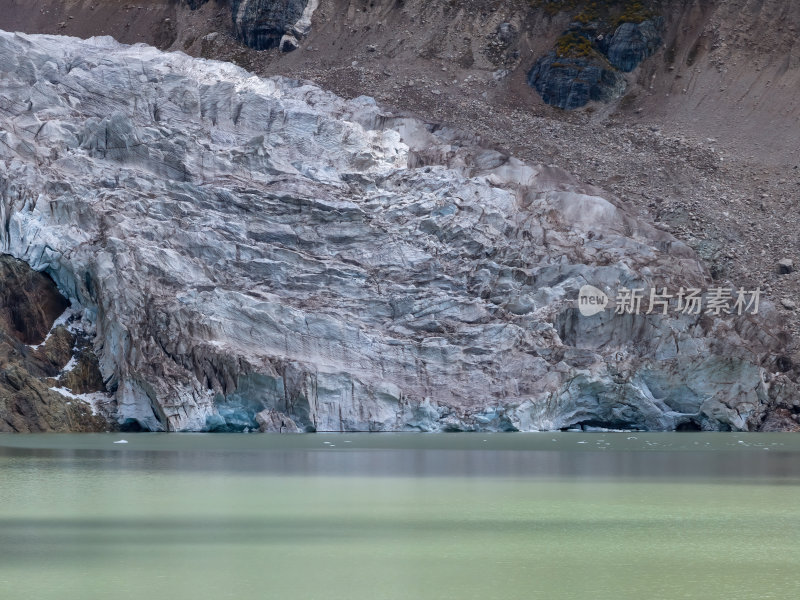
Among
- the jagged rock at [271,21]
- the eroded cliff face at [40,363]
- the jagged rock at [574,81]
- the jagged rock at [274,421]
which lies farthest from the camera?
the jagged rock at [271,21]

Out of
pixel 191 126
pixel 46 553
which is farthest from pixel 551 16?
pixel 46 553

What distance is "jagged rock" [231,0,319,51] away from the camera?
178ft

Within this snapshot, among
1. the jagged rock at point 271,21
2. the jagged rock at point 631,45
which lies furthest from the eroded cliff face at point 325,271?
the jagged rock at point 631,45

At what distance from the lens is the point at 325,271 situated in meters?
35.0

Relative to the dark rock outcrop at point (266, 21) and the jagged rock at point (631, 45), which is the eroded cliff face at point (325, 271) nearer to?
the dark rock outcrop at point (266, 21)

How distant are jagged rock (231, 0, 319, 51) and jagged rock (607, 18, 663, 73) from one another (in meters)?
13.3

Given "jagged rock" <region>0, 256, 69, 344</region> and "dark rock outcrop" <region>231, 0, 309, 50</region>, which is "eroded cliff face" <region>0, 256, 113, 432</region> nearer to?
"jagged rock" <region>0, 256, 69, 344</region>

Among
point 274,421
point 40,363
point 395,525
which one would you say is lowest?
point 274,421

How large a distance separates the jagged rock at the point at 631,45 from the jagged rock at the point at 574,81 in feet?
2.77

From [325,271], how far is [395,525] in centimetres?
2053

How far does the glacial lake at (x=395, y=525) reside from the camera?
11492mm

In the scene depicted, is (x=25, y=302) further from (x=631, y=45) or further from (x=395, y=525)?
(x=631, y=45)

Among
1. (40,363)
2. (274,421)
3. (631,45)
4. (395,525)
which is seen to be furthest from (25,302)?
(631,45)

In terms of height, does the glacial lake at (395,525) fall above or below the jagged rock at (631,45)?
below
